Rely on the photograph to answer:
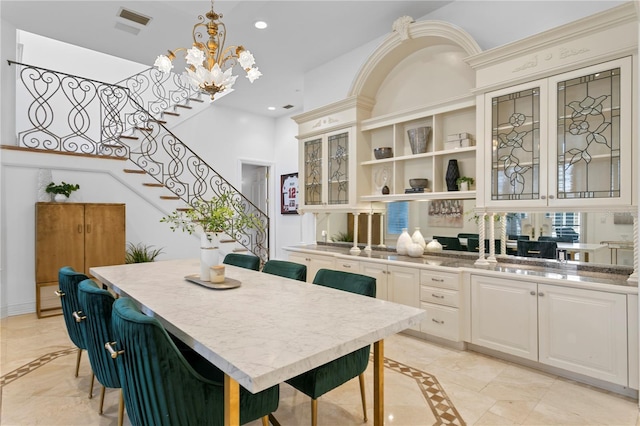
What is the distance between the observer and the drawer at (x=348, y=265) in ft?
12.8

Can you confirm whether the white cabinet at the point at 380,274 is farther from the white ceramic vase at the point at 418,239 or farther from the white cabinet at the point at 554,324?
the white cabinet at the point at 554,324

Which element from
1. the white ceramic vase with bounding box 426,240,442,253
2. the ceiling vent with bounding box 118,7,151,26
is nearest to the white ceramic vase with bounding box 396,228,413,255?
the white ceramic vase with bounding box 426,240,442,253

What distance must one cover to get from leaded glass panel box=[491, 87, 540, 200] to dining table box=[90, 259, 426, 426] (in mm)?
1856

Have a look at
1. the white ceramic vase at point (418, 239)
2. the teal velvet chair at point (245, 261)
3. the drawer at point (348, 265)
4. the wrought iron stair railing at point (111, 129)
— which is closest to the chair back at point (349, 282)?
the teal velvet chair at point (245, 261)

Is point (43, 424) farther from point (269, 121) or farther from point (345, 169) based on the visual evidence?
point (269, 121)

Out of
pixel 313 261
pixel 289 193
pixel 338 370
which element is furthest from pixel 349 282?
pixel 289 193

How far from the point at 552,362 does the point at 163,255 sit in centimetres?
529

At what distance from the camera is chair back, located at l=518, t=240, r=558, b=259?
3.06 m

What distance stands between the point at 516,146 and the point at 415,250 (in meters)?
1.40

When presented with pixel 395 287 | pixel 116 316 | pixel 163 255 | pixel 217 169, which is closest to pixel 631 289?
pixel 395 287

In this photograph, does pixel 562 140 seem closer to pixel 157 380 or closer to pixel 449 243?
pixel 449 243

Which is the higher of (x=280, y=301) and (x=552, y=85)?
(x=552, y=85)

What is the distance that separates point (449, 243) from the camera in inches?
149

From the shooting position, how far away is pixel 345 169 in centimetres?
444
